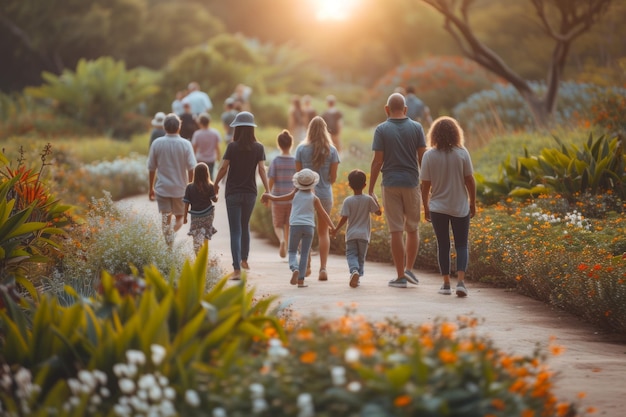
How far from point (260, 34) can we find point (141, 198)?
4290cm

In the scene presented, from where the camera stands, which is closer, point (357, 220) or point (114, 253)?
point (114, 253)

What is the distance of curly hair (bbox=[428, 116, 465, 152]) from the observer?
9945 millimetres

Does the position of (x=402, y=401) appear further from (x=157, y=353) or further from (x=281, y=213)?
(x=281, y=213)

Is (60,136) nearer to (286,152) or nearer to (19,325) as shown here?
(286,152)

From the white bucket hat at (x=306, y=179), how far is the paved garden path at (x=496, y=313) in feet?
3.37

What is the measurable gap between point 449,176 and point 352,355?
18.9 feet

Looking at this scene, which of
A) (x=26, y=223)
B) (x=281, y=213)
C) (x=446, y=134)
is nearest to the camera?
(x=26, y=223)

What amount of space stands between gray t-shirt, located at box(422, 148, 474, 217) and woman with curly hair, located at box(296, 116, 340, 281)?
1492 millimetres

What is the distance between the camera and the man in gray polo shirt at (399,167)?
34.2ft

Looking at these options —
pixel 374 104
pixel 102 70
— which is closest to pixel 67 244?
pixel 102 70

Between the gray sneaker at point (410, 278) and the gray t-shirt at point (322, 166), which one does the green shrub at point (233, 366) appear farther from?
the gray t-shirt at point (322, 166)

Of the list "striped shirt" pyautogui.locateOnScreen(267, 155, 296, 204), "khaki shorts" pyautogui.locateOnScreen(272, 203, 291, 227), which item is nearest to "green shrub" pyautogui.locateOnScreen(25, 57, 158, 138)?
"khaki shorts" pyautogui.locateOnScreen(272, 203, 291, 227)

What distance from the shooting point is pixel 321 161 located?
36.8 ft

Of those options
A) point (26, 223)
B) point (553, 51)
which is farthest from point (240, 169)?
point (553, 51)
